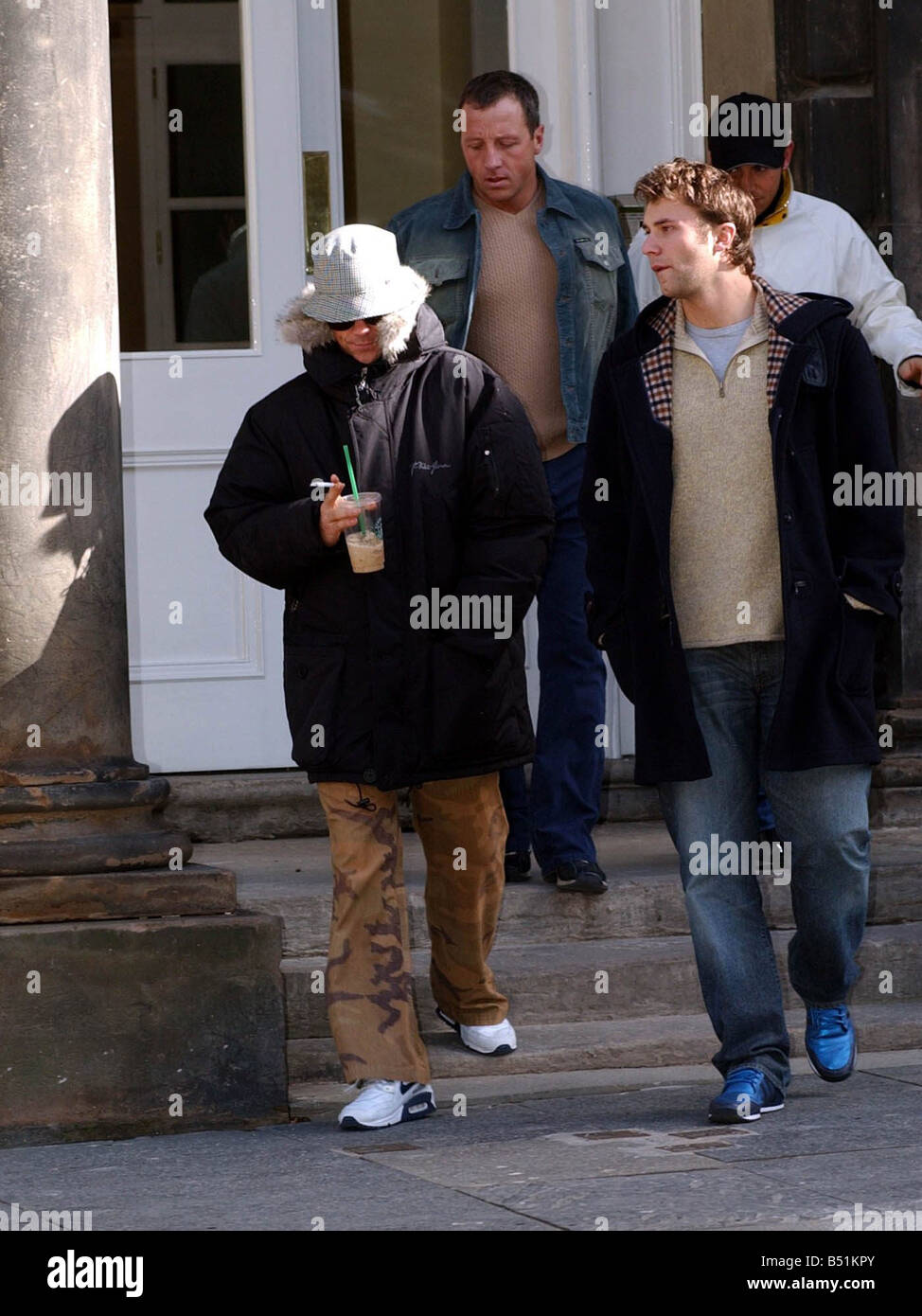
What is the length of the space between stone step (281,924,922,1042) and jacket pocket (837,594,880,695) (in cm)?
124

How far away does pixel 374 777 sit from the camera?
196 inches

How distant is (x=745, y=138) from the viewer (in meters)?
6.05

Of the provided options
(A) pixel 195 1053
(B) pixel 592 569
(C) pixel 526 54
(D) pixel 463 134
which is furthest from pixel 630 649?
(C) pixel 526 54

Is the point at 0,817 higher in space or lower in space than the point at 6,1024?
higher

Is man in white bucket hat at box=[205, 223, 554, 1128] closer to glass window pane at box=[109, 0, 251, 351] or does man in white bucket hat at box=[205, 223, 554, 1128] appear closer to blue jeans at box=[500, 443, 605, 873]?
blue jeans at box=[500, 443, 605, 873]

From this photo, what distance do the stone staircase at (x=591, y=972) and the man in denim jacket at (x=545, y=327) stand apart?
15 centimetres

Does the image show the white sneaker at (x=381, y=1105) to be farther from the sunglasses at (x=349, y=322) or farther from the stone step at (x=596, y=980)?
the sunglasses at (x=349, y=322)

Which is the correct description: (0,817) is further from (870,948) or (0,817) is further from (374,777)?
(870,948)

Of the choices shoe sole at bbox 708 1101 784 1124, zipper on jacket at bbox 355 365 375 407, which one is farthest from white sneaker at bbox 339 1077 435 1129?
zipper on jacket at bbox 355 365 375 407

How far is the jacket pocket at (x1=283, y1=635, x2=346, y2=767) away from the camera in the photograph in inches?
198

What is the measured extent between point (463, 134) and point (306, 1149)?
2.70 metres

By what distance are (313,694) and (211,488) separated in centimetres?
205

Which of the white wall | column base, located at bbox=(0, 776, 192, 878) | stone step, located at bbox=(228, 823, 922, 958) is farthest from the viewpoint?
the white wall

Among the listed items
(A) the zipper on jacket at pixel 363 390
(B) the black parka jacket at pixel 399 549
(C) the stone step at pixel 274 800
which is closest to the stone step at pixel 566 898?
(C) the stone step at pixel 274 800
